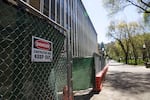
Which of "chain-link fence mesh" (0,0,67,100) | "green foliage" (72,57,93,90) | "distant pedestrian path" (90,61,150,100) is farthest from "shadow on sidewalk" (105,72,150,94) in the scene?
"chain-link fence mesh" (0,0,67,100)

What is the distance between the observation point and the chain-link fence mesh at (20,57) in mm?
2033

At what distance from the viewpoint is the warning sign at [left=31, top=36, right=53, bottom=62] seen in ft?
6.82

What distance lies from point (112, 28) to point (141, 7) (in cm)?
3441

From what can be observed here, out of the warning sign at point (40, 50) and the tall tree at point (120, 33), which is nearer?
the warning sign at point (40, 50)

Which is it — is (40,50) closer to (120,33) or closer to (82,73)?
(82,73)

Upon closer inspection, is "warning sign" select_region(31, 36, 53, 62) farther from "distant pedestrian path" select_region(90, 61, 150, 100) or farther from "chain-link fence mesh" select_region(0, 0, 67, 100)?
"distant pedestrian path" select_region(90, 61, 150, 100)

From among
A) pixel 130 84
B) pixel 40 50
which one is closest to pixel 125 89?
pixel 130 84

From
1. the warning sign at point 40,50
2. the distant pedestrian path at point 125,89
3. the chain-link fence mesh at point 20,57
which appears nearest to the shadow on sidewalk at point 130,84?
the distant pedestrian path at point 125,89

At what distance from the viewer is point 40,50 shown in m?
2.17

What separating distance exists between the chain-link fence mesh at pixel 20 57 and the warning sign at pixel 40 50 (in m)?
0.11

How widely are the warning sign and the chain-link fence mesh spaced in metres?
0.11

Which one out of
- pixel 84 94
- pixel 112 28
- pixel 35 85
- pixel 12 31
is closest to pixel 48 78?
pixel 35 85

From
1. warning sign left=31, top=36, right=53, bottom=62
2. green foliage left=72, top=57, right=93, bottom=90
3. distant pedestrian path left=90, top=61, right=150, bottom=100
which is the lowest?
distant pedestrian path left=90, top=61, right=150, bottom=100

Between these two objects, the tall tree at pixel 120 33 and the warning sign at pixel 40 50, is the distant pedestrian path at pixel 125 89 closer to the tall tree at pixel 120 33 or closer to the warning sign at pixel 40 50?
the warning sign at pixel 40 50
